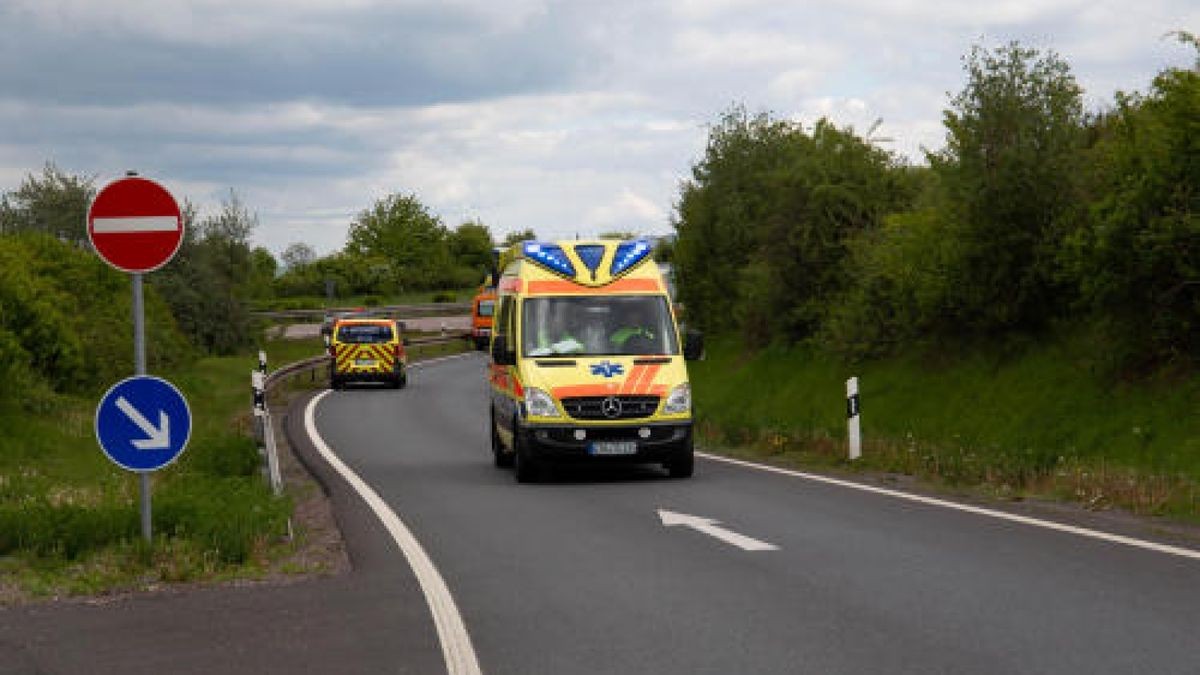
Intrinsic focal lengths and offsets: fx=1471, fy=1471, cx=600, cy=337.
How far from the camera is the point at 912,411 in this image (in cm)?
2577

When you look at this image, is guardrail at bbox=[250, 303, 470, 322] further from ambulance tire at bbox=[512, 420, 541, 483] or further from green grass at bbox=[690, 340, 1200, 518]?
ambulance tire at bbox=[512, 420, 541, 483]

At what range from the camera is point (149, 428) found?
962 centimetres

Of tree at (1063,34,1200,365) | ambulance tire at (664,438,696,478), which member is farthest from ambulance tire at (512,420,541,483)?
tree at (1063,34,1200,365)

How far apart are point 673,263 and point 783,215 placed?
10.1 metres

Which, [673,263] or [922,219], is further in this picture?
[673,263]

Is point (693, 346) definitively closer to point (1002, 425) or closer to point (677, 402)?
point (677, 402)

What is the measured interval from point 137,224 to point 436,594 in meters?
3.29

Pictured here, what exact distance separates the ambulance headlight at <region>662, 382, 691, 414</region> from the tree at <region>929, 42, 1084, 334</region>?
9.71m

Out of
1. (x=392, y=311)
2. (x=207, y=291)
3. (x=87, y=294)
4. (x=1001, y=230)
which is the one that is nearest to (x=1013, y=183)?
(x=1001, y=230)

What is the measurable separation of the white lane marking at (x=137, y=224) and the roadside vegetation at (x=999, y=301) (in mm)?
7884

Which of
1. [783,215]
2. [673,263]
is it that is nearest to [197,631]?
[783,215]

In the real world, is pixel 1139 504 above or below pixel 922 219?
below

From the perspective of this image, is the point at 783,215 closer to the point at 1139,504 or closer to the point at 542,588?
the point at 1139,504

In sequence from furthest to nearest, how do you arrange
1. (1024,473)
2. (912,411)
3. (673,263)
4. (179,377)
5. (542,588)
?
(673,263), (179,377), (912,411), (1024,473), (542,588)
